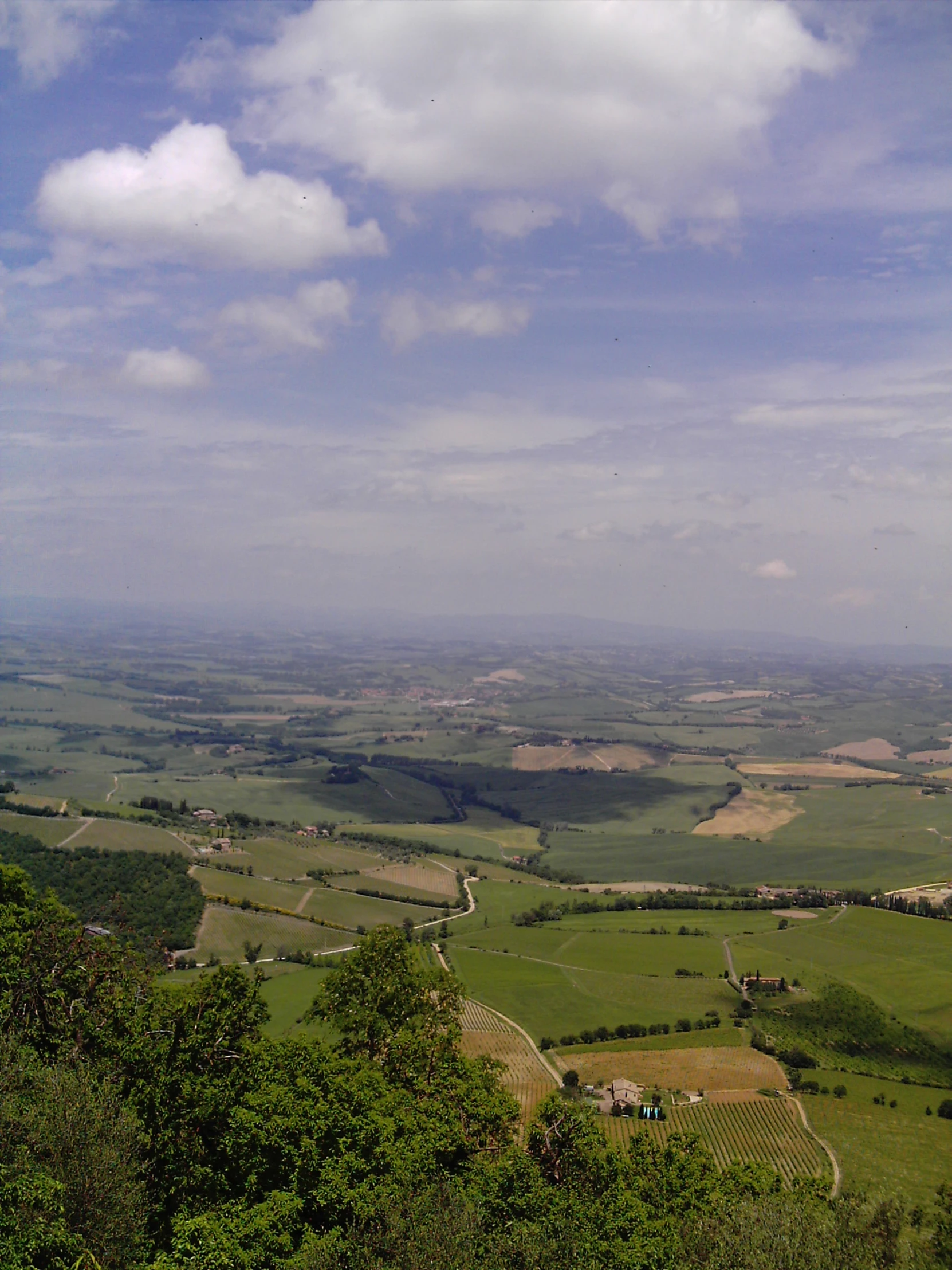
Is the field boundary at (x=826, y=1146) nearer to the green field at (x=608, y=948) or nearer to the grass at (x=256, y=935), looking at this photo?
the green field at (x=608, y=948)

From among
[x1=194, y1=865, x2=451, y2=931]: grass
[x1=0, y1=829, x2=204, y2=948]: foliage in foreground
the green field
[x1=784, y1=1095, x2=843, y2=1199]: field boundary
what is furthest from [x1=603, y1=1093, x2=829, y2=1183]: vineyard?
[x1=194, y1=865, x2=451, y2=931]: grass

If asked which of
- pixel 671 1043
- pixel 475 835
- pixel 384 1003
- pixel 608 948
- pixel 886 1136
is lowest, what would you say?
pixel 475 835

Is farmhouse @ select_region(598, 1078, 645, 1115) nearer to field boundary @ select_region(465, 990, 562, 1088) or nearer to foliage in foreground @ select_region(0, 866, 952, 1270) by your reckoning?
field boundary @ select_region(465, 990, 562, 1088)

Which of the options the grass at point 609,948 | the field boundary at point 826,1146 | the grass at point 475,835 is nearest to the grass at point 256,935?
the grass at point 609,948

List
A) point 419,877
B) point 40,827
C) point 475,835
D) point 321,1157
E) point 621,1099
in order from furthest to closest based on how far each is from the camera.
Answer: point 475,835 < point 419,877 < point 40,827 < point 621,1099 < point 321,1157

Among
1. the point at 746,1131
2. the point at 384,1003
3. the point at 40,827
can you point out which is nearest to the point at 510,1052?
the point at 746,1131

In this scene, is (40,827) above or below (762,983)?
above

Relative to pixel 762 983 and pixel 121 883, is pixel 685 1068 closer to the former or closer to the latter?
pixel 762 983
